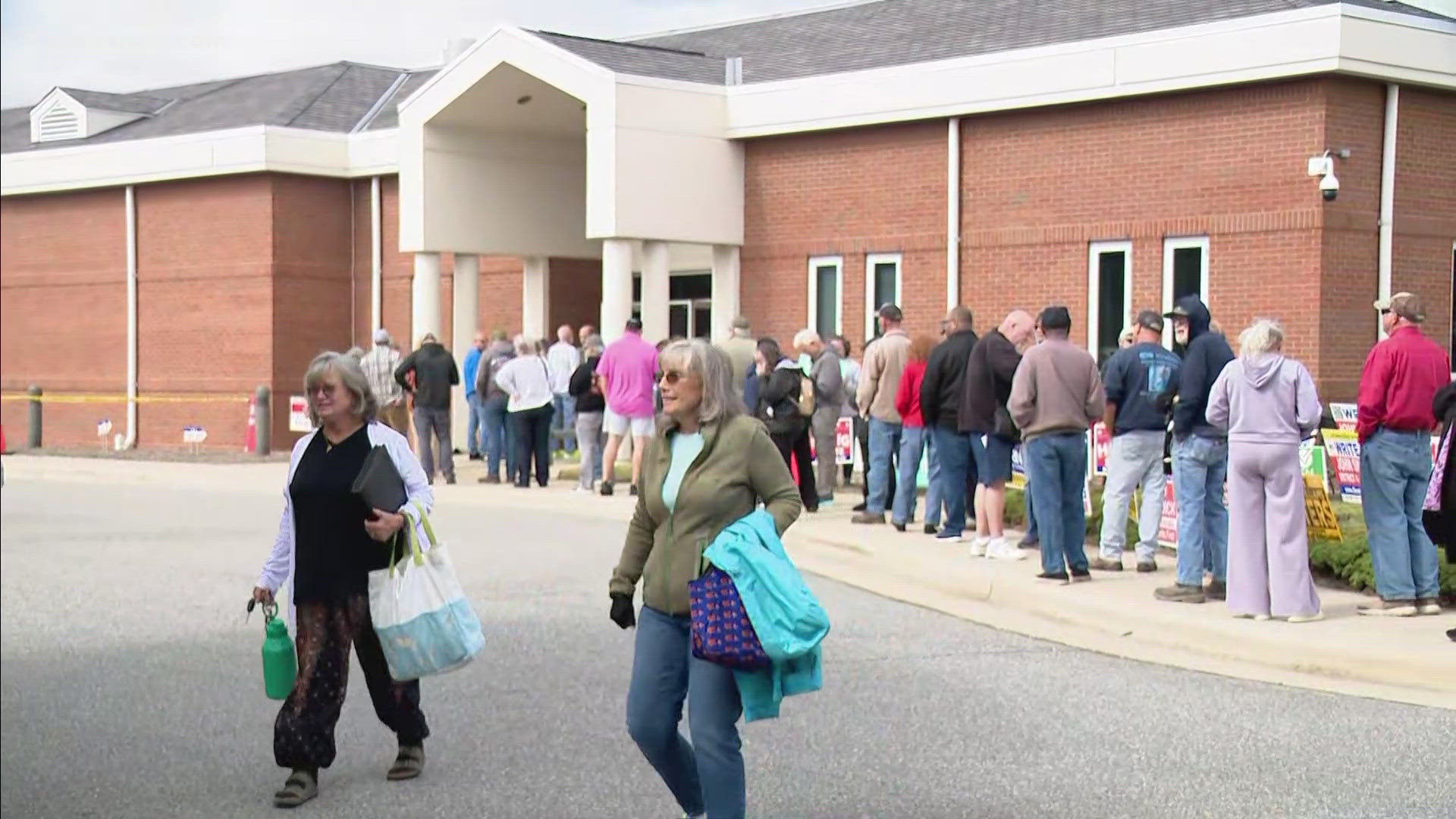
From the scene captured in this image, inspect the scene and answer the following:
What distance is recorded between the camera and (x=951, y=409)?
14.5 m

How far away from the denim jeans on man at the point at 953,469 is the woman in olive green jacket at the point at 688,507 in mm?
8535

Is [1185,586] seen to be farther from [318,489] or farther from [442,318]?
[442,318]

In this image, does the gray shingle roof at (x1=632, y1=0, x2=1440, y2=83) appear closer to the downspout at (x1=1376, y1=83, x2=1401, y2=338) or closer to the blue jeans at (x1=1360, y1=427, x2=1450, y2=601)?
the downspout at (x1=1376, y1=83, x2=1401, y2=338)

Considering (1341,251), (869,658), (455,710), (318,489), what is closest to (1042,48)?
(1341,251)

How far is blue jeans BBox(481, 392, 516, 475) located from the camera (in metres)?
21.1

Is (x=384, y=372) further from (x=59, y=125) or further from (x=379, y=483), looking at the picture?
(x=59, y=125)

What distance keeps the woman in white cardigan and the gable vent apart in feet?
92.5

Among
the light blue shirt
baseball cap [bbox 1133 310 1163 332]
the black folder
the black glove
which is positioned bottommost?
the black glove

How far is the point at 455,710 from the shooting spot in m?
8.85

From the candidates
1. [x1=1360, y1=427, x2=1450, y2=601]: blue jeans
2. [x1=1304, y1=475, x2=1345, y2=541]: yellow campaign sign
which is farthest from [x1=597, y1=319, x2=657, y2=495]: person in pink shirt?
[x1=1360, y1=427, x2=1450, y2=601]: blue jeans

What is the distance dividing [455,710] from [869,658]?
8.24ft

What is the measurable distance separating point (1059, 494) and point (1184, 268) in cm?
899

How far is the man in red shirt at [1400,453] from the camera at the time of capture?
34.8 ft

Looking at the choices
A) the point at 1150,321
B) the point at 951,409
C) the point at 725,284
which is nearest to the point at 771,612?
the point at 1150,321
